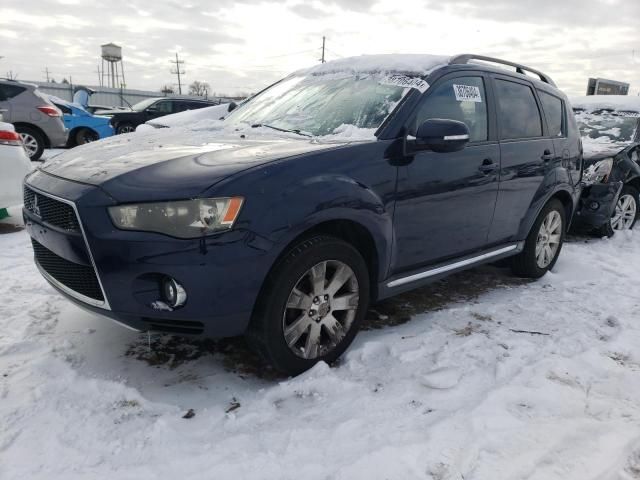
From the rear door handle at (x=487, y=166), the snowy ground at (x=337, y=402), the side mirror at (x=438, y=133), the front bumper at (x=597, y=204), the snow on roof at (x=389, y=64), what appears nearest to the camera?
the snowy ground at (x=337, y=402)

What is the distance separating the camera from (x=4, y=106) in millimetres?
9531

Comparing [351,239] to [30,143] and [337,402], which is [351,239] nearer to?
[337,402]

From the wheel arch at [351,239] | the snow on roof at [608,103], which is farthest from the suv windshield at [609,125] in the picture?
the wheel arch at [351,239]

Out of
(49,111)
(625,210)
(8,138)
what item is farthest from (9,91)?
(625,210)

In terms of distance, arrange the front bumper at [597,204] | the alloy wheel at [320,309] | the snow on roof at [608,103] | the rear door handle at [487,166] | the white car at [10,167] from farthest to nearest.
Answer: the snow on roof at [608,103] → the front bumper at [597,204] → the white car at [10,167] → the rear door handle at [487,166] → the alloy wheel at [320,309]

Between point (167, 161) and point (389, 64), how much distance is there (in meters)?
1.77

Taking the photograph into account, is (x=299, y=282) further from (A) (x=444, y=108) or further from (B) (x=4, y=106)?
(B) (x=4, y=106)

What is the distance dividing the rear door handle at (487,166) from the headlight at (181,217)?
1.98 meters

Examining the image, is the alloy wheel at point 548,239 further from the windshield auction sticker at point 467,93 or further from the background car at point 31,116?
the background car at point 31,116

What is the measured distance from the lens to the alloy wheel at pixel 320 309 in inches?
101

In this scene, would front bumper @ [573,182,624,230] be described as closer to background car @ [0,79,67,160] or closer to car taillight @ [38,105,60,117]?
background car @ [0,79,67,160]

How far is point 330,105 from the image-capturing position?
333cm

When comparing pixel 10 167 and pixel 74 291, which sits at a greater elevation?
pixel 10 167

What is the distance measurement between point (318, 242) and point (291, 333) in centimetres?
48
